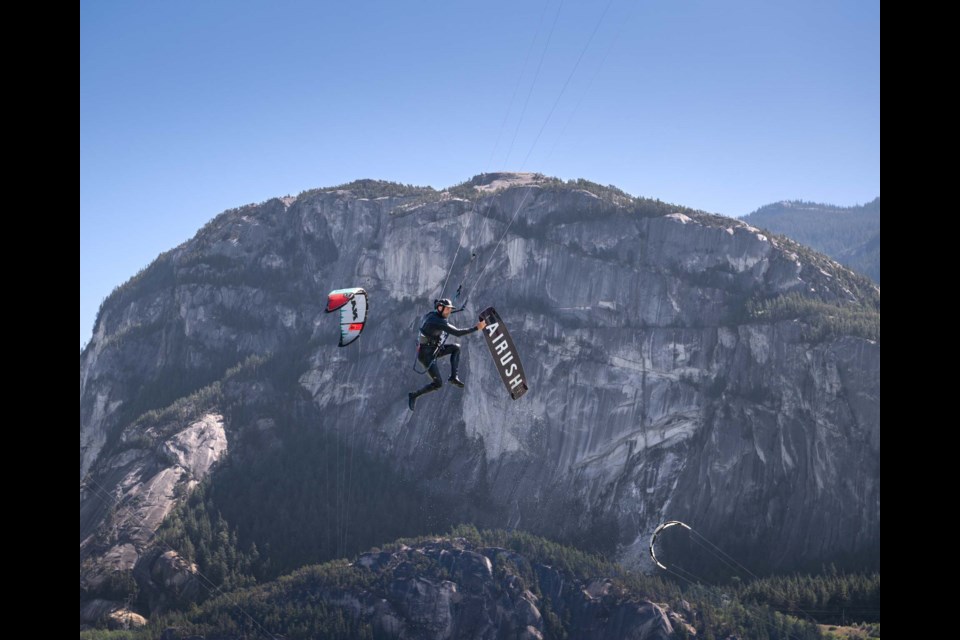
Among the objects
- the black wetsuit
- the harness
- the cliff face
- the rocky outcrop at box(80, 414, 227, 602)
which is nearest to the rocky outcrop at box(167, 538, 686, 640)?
the rocky outcrop at box(80, 414, 227, 602)

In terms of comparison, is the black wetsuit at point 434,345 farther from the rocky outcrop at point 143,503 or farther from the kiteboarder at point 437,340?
the rocky outcrop at point 143,503

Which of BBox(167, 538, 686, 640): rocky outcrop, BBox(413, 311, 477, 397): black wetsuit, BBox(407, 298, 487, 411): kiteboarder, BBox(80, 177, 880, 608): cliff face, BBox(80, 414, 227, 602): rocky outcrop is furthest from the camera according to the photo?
BBox(80, 177, 880, 608): cliff face

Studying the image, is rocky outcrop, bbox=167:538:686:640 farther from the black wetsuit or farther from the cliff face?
the black wetsuit

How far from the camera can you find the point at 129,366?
190375 mm

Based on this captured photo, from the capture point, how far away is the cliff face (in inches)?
5797

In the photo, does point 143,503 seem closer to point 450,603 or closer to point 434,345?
point 450,603

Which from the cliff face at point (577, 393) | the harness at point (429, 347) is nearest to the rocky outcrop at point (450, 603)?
the cliff face at point (577, 393)

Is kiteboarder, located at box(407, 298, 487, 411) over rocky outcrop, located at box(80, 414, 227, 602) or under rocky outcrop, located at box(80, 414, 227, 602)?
over

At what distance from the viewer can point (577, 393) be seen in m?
155

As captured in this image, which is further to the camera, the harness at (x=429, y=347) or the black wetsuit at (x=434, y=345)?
the harness at (x=429, y=347)

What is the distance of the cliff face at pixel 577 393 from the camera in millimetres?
147250
